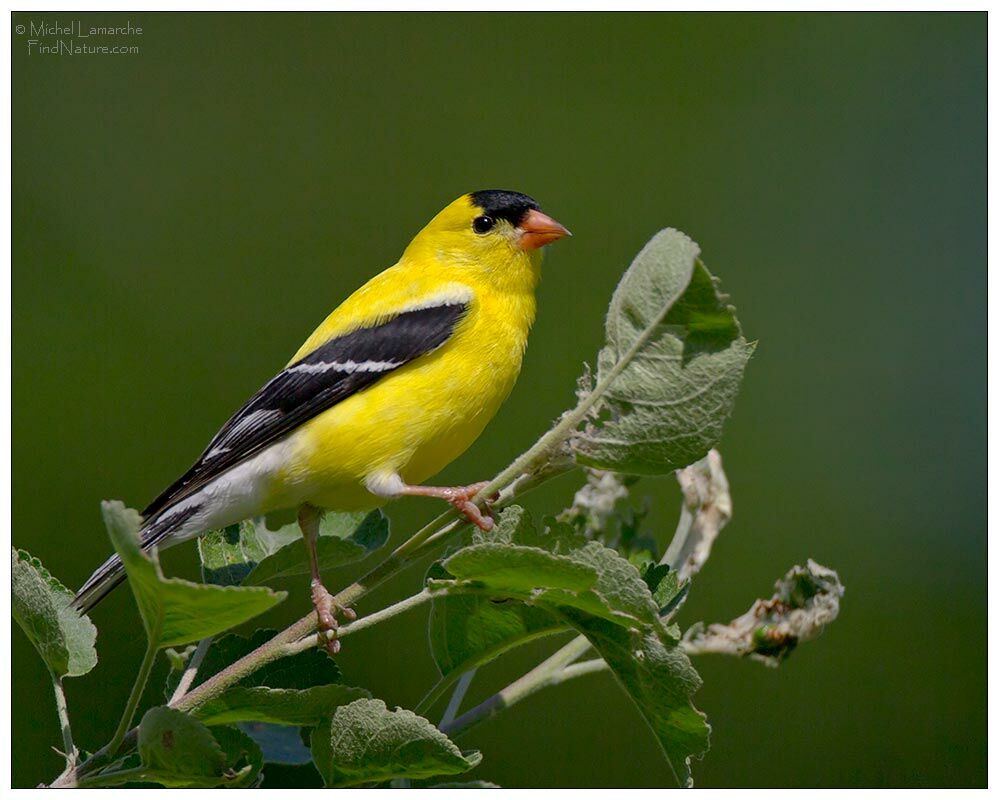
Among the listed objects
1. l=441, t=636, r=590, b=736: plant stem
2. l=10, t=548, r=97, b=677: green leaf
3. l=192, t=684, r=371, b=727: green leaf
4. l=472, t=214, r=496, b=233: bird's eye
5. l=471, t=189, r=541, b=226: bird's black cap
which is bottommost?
l=441, t=636, r=590, b=736: plant stem

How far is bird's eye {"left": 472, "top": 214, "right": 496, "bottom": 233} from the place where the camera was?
9.44ft

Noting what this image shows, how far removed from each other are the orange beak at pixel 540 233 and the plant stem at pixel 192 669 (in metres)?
1.49

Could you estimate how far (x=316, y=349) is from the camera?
8.28 feet

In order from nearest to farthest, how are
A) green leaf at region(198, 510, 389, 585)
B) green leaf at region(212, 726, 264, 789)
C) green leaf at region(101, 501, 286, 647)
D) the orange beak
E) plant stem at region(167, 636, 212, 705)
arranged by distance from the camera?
green leaf at region(101, 501, 286, 647) < green leaf at region(212, 726, 264, 789) < plant stem at region(167, 636, 212, 705) < green leaf at region(198, 510, 389, 585) < the orange beak

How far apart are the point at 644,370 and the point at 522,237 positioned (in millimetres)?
1516

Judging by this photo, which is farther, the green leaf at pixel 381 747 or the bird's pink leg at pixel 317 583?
the bird's pink leg at pixel 317 583

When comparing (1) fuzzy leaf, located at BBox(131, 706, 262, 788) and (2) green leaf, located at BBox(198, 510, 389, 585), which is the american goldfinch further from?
(1) fuzzy leaf, located at BBox(131, 706, 262, 788)

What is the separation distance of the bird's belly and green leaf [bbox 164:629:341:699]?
63cm

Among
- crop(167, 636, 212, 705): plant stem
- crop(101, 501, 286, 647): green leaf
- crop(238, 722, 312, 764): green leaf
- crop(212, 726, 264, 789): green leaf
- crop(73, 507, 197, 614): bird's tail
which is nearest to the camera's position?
crop(101, 501, 286, 647): green leaf

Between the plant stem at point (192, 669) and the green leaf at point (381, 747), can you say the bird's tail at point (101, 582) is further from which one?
the green leaf at point (381, 747)

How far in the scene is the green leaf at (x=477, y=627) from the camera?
1530mm

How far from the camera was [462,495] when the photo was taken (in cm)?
180

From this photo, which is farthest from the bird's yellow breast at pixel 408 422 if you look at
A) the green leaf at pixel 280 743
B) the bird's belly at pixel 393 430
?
the green leaf at pixel 280 743

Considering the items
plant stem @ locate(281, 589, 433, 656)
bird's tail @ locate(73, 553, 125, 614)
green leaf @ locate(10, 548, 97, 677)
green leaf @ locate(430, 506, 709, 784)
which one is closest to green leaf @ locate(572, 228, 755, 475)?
green leaf @ locate(430, 506, 709, 784)
